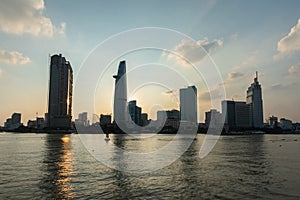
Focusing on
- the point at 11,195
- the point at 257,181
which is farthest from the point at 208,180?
the point at 11,195

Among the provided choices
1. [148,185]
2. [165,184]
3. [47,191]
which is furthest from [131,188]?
[47,191]

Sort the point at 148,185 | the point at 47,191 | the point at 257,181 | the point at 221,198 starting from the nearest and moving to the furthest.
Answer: the point at 221,198, the point at 47,191, the point at 148,185, the point at 257,181

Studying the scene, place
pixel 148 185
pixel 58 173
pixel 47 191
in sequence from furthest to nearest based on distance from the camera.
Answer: pixel 58 173 → pixel 148 185 → pixel 47 191

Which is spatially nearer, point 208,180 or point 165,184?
point 165,184

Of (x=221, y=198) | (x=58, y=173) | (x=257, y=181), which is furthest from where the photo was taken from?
(x=58, y=173)

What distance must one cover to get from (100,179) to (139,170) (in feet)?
32.2

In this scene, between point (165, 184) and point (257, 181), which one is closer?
point (165, 184)

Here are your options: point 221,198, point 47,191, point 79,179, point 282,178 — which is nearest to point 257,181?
point 282,178

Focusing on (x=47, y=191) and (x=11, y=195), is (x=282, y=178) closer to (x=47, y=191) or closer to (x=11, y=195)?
(x=47, y=191)

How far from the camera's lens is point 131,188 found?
34.0 m

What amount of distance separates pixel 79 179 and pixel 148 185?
10357 millimetres

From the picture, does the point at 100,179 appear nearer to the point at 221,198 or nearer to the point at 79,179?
the point at 79,179

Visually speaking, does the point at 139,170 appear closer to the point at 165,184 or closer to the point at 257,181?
the point at 165,184

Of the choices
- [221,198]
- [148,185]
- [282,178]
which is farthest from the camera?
[282,178]
